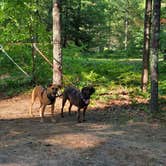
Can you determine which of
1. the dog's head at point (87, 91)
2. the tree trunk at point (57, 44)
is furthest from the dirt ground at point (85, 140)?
the tree trunk at point (57, 44)

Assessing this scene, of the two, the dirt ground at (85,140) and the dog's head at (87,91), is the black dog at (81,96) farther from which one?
the dirt ground at (85,140)

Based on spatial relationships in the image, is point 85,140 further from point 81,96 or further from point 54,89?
point 81,96

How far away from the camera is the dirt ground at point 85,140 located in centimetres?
940

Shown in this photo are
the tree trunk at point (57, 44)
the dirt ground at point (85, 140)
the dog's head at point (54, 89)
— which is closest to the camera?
the dirt ground at point (85, 140)

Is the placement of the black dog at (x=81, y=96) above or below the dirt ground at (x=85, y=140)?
above

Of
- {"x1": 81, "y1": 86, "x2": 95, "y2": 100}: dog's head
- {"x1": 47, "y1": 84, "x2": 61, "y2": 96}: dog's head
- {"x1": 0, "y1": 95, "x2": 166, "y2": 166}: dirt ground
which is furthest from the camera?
{"x1": 81, "y1": 86, "x2": 95, "y2": 100}: dog's head

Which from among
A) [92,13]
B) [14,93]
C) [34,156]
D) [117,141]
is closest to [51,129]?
[117,141]

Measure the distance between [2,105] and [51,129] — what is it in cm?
651

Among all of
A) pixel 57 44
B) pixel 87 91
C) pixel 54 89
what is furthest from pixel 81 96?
pixel 57 44

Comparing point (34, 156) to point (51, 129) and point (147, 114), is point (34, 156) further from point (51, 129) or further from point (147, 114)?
point (147, 114)

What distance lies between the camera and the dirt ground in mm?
9398

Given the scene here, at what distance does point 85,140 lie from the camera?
36.1 ft

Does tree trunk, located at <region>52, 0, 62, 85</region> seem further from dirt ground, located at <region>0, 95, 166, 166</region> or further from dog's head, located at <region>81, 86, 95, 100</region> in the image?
dog's head, located at <region>81, 86, 95, 100</region>

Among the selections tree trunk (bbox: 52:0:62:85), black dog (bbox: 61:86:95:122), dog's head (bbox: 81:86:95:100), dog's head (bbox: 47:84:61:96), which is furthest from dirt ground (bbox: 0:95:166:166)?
tree trunk (bbox: 52:0:62:85)
